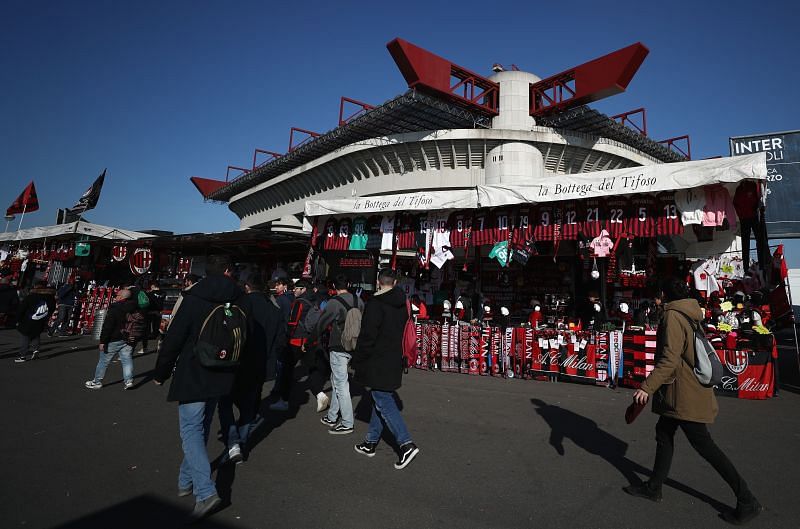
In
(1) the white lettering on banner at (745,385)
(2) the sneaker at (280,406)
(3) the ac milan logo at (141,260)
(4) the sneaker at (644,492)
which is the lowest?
(2) the sneaker at (280,406)

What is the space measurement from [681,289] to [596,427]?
268cm

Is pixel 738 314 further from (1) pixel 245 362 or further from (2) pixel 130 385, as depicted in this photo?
(2) pixel 130 385

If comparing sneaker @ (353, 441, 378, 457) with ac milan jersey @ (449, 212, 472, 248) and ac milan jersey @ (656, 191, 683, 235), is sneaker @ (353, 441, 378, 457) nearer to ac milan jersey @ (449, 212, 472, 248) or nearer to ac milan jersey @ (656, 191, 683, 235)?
ac milan jersey @ (449, 212, 472, 248)

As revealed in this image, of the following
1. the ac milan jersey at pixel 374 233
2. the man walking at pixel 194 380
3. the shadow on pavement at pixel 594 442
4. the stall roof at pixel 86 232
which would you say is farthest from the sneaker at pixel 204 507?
the stall roof at pixel 86 232

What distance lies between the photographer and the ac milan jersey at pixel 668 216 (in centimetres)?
756

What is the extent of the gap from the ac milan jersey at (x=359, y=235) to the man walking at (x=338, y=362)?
18.5 ft

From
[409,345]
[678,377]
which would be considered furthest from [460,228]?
[678,377]

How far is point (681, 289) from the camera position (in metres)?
3.35

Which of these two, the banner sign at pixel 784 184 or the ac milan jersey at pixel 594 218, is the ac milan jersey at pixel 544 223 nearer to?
the ac milan jersey at pixel 594 218

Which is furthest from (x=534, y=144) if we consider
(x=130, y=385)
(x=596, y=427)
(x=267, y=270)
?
(x=130, y=385)

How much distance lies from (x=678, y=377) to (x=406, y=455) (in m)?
2.46

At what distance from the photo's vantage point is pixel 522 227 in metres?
9.10

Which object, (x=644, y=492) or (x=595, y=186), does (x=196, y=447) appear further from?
(x=595, y=186)

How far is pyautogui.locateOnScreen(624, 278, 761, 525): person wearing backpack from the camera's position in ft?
9.76
